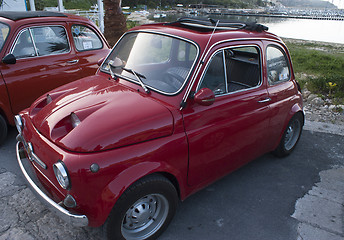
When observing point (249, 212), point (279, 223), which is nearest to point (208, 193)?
point (249, 212)

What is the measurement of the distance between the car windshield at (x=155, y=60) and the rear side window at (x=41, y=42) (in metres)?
1.79

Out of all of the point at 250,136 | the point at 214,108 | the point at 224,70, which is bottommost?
the point at 250,136

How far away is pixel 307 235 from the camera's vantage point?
9.73 feet

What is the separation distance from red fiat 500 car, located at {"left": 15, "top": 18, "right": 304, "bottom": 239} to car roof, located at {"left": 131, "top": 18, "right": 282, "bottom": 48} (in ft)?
0.05

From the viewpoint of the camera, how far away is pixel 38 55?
185 inches

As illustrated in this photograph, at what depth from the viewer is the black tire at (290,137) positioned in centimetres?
427

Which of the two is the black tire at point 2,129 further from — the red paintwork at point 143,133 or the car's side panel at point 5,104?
the red paintwork at point 143,133

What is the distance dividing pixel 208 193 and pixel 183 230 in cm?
75

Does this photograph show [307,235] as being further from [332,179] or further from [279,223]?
[332,179]

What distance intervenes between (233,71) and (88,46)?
3114 mm

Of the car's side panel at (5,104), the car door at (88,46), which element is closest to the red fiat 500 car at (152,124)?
the car's side panel at (5,104)

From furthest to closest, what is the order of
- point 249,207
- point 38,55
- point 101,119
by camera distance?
point 38,55, point 249,207, point 101,119

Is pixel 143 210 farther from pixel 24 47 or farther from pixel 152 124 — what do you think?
pixel 24 47

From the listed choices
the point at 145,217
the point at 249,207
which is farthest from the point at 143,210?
the point at 249,207
